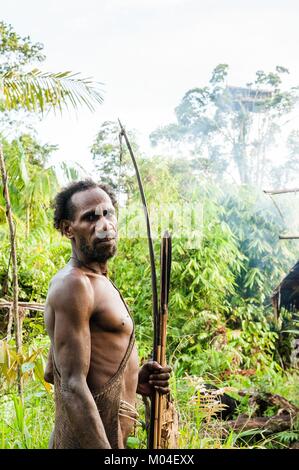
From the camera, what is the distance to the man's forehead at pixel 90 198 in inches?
42.1

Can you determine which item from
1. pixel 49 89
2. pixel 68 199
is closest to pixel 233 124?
pixel 49 89

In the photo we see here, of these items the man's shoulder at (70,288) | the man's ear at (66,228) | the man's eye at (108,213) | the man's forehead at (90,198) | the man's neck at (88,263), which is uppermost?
the man's forehead at (90,198)

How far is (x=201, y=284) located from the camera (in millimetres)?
3633

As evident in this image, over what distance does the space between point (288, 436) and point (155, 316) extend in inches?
67.9

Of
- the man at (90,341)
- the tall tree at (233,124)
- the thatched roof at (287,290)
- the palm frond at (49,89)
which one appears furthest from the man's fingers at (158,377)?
the tall tree at (233,124)

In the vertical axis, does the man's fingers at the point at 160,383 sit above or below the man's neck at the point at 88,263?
below

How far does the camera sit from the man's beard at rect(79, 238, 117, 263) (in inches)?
41.1

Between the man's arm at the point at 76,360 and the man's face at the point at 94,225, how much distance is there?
0.29 ft

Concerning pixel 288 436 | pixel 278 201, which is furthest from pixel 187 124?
pixel 288 436

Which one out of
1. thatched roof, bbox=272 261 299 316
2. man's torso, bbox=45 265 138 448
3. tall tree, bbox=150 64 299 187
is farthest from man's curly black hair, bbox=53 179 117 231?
tall tree, bbox=150 64 299 187

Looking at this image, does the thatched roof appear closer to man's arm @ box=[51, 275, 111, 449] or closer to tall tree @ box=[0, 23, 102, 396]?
tall tree @ box=[0, 23, 102, 396]

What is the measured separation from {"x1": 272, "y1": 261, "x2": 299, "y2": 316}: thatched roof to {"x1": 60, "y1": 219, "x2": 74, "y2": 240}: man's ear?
193 cm

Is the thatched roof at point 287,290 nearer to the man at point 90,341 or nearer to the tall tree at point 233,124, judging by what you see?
the tall tree at point 233,124

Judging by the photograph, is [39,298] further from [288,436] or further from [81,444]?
[81,444]
